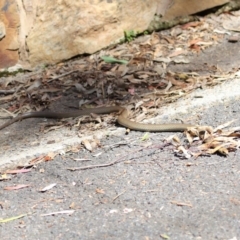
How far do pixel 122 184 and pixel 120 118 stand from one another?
0.90 meters

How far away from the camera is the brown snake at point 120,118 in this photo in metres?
4.16

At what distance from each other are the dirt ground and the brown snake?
0.05m

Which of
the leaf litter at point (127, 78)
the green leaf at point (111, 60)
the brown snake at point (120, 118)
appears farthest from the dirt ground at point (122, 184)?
the green leaf at point (111, 60)

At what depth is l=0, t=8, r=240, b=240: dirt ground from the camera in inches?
125

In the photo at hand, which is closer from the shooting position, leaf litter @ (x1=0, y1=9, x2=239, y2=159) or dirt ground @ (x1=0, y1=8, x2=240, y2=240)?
dirt ground @ (x1=0, y1=8, x2=240, y2=240)

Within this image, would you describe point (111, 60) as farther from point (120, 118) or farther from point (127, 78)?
point (120, 118)

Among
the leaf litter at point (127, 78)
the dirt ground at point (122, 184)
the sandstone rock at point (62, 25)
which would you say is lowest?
the leaf litter at point (127, 78)

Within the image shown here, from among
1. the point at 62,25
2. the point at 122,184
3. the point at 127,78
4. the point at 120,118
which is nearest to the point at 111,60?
the point at 127,78

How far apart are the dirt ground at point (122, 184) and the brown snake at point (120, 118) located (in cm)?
5

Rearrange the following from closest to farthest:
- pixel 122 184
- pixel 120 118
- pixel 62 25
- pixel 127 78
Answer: pixel 122 184
pixel 120 118
pixel 127 78
pixel 62 25

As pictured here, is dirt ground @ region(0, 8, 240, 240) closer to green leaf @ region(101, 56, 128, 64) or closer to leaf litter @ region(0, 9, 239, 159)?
leaf litter @ region(0, 9, 239, 159)

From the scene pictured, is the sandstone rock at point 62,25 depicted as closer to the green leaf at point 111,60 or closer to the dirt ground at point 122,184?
the green leaf at point 111,60

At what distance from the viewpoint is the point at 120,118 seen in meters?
4.43

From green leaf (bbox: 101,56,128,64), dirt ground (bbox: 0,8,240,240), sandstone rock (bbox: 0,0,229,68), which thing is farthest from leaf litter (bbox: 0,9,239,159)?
dirt ground (bbox: 0,8,240,240)
